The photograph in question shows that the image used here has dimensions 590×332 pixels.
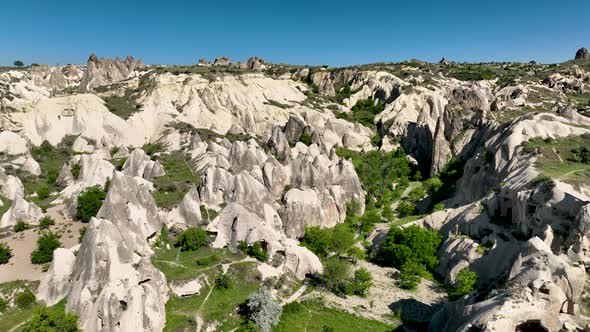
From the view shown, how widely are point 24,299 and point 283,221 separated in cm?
2821

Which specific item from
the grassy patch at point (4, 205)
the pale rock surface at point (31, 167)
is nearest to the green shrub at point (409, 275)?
the grassy patch at point (4, 205)

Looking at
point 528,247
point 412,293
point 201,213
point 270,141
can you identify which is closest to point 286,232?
point 201,213

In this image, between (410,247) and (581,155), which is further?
(581,155)

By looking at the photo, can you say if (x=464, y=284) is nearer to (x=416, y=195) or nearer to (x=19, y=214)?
(x=416, y=195)

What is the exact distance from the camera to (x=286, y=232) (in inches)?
2005

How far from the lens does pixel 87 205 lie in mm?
49062

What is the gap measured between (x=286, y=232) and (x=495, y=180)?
28.8 m

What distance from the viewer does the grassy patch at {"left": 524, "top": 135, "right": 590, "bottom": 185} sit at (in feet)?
143

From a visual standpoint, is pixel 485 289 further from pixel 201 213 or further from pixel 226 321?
pixel 201 213

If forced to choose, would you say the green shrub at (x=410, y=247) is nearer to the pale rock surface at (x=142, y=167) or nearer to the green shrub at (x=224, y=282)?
the green shrub at (x=224, y=282)

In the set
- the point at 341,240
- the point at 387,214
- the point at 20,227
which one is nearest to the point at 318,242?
the point at 341,240

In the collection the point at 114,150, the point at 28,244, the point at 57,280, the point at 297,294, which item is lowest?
the point at 297,294

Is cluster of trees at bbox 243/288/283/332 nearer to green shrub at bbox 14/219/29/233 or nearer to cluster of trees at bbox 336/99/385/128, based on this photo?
green shrub at bbox 14/219/29/233

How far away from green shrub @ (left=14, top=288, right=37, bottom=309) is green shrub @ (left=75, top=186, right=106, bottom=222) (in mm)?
14426
